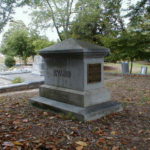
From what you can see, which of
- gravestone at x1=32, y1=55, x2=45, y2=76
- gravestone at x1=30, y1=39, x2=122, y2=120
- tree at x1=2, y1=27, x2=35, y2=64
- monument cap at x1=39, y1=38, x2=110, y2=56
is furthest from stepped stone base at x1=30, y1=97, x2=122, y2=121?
tree at x1=2, y1=27, x2=35, y2=64

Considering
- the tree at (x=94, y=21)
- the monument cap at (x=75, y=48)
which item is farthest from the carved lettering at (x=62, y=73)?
the tree at (x=94, y=21)

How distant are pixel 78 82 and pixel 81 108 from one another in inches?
24.7

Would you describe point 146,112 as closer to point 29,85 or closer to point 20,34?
point 29,85

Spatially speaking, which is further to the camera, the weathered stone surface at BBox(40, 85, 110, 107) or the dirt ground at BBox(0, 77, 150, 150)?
the weathered stone surface at BBox(40, 85, 110, 107)

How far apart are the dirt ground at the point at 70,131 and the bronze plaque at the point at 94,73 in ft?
3.05

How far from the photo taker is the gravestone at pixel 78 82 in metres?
4.29

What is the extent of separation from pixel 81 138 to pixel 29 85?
6010 mm

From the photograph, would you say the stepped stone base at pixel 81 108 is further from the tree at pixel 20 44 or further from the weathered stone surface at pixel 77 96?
the tree at pixel 20 44

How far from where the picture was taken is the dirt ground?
283 centimetres

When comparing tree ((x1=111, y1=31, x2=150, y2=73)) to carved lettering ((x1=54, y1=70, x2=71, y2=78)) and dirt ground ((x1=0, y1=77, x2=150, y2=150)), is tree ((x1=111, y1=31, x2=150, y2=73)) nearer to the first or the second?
dirt ground ((x1=0, y1=77, x2=150, y2=150))

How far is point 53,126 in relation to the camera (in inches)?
142

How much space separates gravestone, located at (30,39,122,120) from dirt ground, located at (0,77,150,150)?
0.23 m

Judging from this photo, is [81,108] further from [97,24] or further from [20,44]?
[20,44]

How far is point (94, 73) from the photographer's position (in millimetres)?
4578
